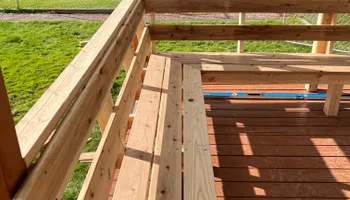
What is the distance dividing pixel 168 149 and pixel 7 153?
1.47 metres

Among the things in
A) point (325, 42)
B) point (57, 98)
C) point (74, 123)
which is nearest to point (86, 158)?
point (74, 123)

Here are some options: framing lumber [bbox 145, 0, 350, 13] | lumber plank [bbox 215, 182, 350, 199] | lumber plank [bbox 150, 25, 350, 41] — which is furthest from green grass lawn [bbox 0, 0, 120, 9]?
lumber plank [bbox 215, 182, 350, 199]

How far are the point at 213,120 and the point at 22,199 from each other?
129 inches

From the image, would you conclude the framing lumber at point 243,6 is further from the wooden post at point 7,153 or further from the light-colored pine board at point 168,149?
the wooden post at point 7,153

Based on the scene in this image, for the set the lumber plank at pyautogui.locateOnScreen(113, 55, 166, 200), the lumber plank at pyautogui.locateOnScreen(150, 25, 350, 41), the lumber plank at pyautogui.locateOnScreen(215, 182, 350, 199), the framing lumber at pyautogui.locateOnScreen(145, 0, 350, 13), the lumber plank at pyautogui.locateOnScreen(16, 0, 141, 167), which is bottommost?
the lumber plank at pyautogui.locateOnScreen(215, 182, 350, 199)

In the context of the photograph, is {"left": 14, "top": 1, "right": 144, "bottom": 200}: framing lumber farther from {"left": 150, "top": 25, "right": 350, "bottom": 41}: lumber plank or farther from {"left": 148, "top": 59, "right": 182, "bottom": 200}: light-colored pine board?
{"left": 150, "top": 25, "right": 350, "bottom": 41}: lumber plank

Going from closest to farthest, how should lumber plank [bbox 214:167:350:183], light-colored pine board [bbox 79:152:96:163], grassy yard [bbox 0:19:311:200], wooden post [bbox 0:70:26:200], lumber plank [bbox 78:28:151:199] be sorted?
wooden post [bbox 0:70:26:200]
lumber plank [bbox 78:28:151:199]
lumber plank [bbox 214:167:350:183]
light-colored pine board [bbox 79:152:96:163]
grassy yard [bbox 0:19:311:200]

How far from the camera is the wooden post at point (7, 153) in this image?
0.82 m

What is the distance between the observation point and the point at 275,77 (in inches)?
148

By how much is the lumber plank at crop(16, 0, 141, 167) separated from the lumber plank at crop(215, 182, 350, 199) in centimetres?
167

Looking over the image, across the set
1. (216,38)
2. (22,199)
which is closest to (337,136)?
(216,38)

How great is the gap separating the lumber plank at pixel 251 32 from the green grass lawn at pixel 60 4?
6.88 m

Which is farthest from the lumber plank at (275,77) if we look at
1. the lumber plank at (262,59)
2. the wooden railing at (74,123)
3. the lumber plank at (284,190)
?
the lumber plank at (284,190)

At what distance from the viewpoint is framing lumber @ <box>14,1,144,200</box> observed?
97 centimetres
